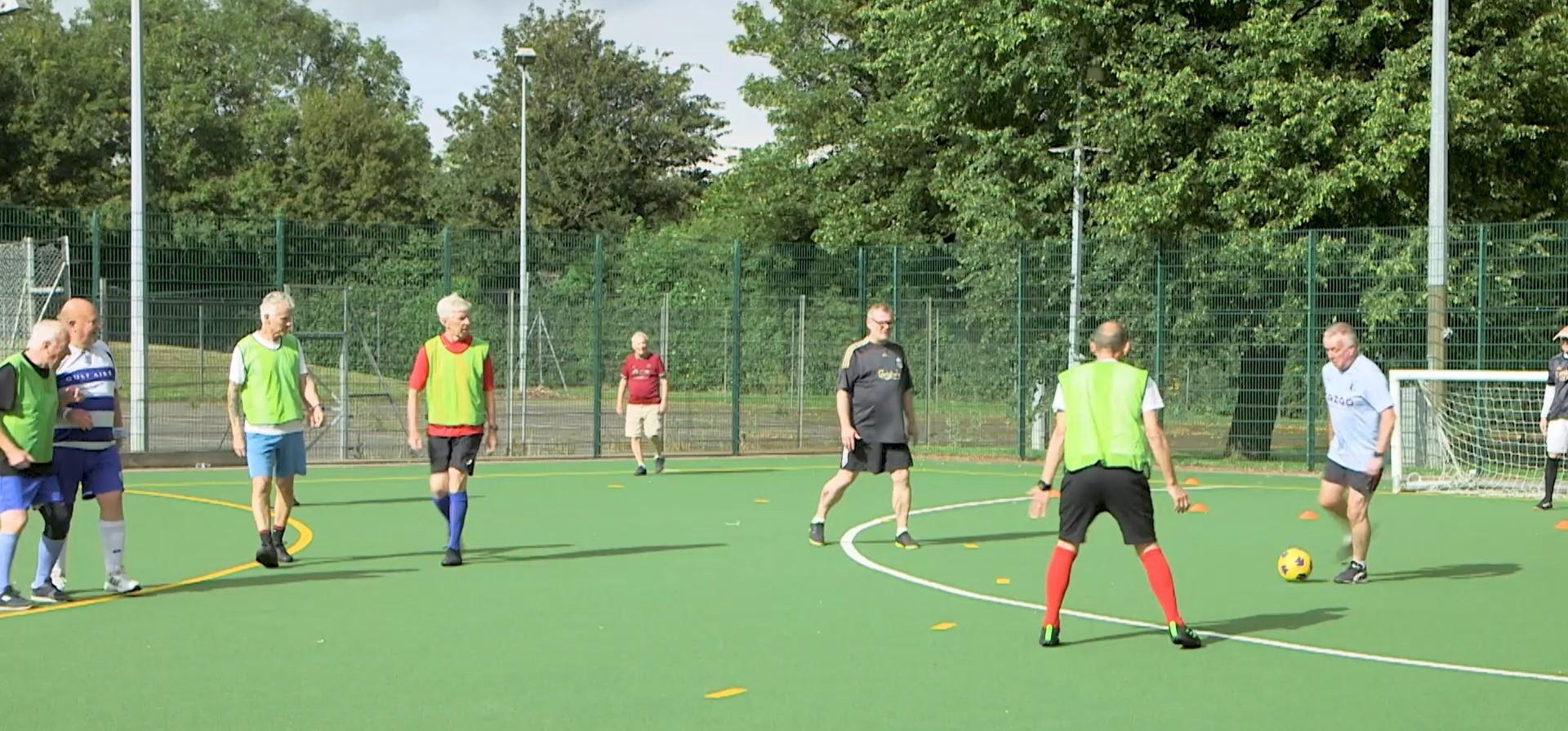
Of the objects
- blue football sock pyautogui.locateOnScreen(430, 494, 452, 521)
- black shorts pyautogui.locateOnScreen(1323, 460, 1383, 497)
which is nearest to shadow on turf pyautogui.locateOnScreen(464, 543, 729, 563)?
blue football sock pyautogui.locateOnScreen(430, 494, 452, 521)

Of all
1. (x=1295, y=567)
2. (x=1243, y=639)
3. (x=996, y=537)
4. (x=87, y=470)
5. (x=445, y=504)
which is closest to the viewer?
(x=1243, y=639)

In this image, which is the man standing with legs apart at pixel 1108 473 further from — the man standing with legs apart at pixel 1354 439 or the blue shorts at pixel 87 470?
the blue shorts at pixel 87 470

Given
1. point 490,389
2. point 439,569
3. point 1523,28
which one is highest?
point 1523,28

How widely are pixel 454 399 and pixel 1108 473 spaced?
495 cm

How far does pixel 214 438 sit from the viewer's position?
73.5 ft

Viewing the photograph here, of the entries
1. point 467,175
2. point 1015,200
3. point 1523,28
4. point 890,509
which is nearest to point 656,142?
point 467,175

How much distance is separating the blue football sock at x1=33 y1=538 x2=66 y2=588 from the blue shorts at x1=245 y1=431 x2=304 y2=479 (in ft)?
5.51

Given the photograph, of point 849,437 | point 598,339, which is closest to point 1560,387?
point 849,437

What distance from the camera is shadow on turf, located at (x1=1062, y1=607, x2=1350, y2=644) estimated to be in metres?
8.92

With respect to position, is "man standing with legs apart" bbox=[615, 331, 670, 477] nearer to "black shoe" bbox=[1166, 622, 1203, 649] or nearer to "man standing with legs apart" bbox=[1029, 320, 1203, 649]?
"man standing with legs apart" bbox=[1029, 320, 1203, 649]

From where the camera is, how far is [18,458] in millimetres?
9359

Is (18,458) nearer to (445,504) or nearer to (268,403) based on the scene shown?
(268,403)

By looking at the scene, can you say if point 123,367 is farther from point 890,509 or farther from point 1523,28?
point 1523,28

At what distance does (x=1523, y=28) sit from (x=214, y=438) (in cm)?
1852
